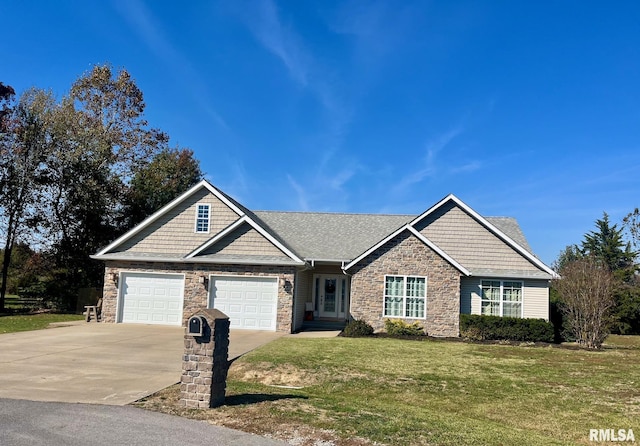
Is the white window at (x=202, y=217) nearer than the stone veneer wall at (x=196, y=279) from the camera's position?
No

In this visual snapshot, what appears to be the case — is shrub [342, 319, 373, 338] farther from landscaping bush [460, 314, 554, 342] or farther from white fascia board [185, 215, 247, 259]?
white fascia board [185, 215, 247, 259]

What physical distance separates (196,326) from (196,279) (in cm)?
1378

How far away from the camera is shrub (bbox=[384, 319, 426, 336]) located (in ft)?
65.0

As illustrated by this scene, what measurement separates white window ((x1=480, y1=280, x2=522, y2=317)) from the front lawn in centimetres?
526

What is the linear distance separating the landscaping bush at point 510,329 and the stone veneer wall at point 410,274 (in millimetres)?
822

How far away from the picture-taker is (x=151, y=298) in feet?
70.2

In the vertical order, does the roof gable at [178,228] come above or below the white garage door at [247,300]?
above

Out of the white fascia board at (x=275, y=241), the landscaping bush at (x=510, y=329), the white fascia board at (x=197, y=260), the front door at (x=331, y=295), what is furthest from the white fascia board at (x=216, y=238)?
the landscaping bush at (x=510, y=329)

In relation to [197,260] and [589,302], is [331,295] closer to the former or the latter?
[197,260]

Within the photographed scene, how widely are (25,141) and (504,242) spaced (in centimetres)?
2600

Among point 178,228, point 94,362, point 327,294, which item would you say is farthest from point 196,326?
point 327,294

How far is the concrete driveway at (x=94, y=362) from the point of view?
→ 8537 mm

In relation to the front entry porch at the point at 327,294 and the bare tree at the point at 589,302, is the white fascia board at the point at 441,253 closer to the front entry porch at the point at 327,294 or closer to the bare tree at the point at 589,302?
the bare tree at the point at 589,302

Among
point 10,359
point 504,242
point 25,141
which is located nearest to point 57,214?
point 25,141
